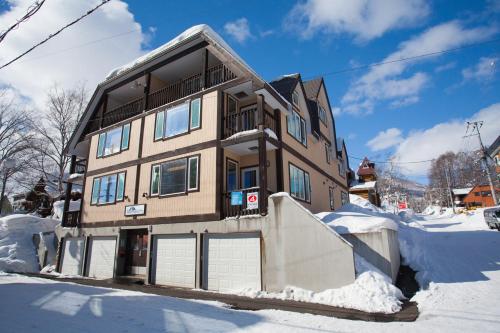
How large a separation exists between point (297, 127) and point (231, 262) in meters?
8.66

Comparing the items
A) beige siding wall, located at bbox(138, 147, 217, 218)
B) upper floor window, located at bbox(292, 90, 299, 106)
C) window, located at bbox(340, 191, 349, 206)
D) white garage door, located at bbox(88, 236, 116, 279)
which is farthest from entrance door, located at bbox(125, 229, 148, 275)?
window, located at bbox(340, 191, 349, 206)

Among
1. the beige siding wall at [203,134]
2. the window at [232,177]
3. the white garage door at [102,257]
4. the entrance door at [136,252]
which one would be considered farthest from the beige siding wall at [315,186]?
the white garage door at [102,257]

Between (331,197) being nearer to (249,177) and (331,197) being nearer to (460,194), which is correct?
(249,177)

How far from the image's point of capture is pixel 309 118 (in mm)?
18109

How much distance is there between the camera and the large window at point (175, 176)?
42.1ft

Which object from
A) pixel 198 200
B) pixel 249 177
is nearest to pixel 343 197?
pixel 249 177

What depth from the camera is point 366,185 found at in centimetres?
3381

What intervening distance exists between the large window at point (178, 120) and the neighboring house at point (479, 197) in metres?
70.3

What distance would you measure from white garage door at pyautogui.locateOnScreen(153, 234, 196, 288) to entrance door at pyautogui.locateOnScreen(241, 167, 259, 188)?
12.1 ft

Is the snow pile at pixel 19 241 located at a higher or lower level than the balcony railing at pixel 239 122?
lower

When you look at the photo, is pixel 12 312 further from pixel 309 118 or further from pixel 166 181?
pixel 309 118

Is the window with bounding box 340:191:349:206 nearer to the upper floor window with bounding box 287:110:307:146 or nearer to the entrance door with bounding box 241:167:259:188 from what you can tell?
the upper floor window with bounding box 287:110:307:146

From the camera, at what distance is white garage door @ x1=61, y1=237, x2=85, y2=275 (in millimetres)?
16453

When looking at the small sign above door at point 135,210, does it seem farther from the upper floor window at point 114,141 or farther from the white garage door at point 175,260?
the upper floor window at point 114,141
